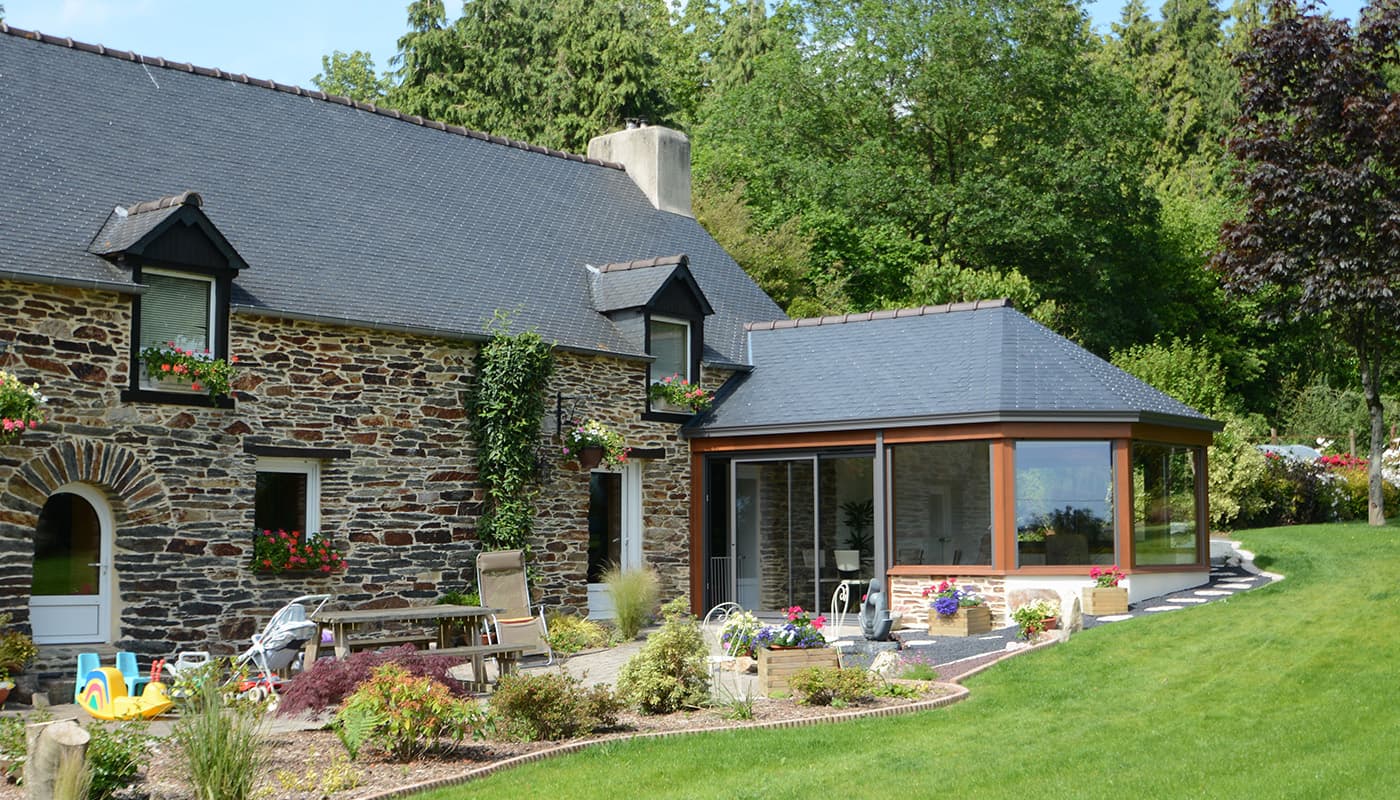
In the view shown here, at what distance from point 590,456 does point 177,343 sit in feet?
15.9

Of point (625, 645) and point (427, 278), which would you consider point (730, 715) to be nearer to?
point (625, 645)

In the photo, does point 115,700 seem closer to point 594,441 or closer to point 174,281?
point 174,281

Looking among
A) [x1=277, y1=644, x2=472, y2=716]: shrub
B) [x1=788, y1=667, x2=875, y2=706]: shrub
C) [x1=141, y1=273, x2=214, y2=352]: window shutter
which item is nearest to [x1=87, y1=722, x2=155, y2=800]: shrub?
[x1=277, y1=644, x2=472, y2=716]: shrub

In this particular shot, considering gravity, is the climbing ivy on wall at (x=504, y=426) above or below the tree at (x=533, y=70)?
below

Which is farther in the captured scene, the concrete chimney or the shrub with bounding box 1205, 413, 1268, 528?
the shrub with bounding box 1205, 413, 1268, 528

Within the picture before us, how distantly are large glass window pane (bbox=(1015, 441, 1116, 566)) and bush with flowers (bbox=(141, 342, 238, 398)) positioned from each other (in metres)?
8.41

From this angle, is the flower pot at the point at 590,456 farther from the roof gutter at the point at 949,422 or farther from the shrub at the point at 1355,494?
the shrub at the point at 1355,494

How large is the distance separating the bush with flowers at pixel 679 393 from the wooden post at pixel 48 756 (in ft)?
36.5

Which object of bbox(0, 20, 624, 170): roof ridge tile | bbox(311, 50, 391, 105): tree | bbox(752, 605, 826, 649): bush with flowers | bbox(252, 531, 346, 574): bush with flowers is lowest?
bbox(752, 605, 826, 649): bush with flowers

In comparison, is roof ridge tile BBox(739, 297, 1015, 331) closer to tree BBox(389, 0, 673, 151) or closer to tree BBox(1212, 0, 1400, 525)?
tree BBox(1212, 0, 1400, 525)

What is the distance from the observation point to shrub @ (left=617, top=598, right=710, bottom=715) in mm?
10266

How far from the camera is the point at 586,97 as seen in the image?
3431 centimetres

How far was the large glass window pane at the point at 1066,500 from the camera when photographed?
1584 centimetres

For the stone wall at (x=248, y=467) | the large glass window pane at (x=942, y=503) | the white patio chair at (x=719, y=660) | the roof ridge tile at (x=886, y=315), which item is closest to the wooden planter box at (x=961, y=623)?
the large glass window pane at (x=942, y=503)
